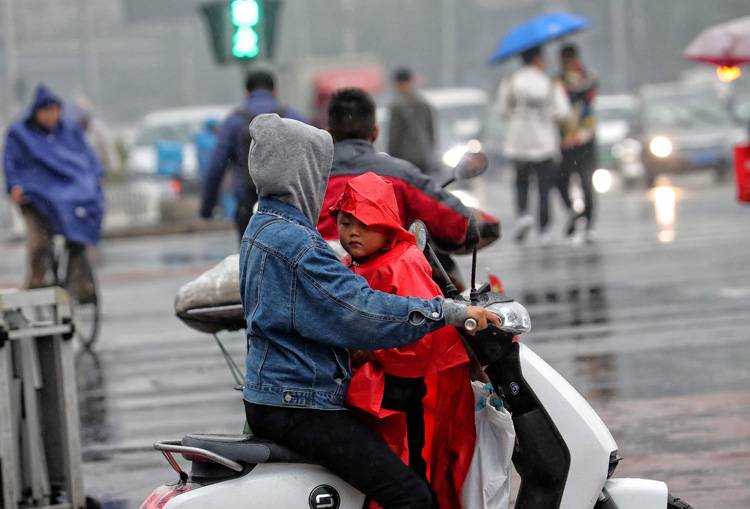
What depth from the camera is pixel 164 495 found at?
4102 mm

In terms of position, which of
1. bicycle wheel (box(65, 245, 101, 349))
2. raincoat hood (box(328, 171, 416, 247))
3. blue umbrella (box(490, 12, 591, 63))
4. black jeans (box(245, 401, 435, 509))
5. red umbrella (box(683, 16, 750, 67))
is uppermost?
blue umbrella (box(490, 12, 591, 63))

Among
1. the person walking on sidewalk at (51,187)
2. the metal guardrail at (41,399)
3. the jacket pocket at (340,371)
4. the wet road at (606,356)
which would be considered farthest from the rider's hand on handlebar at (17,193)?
the jacket pocket at (340,371)

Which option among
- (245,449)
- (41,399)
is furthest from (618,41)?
(245,449)

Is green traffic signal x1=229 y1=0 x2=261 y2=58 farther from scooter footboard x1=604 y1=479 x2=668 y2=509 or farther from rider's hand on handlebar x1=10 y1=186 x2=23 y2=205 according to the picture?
scooter footboard x1=604 y1=479 x2=668 y2=509

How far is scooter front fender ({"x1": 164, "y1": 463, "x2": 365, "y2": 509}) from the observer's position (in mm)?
3975

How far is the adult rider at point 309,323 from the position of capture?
3.96 meters


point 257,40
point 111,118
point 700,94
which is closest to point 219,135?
point 257,40

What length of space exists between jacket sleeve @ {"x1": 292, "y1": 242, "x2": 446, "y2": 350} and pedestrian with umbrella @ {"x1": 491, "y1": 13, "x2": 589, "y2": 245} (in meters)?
11.3

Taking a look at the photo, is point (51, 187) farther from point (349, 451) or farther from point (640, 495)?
point (640, 495)

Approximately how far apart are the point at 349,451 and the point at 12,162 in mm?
7072

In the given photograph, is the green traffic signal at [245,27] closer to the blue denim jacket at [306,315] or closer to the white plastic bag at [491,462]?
the blue denim jacket at [306,315]

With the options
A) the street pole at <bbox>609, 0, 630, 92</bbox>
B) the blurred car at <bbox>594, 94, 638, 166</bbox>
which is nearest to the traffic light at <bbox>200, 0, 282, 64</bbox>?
the blurred car at <bbox>594, 94, 638, 166</bbox>

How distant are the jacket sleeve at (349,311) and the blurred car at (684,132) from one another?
23.5 m

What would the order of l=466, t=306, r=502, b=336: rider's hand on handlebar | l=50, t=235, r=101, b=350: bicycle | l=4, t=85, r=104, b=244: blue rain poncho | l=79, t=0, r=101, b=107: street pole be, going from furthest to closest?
l=79, t=0, r=101, b=107: street pole → l=50, t=235, r=101, b=350: bicycle → l=4, t=85, r=104, b=244: blue rain poncho → l=466, t=306, r=502, b=336: rider's hand on handlebar
